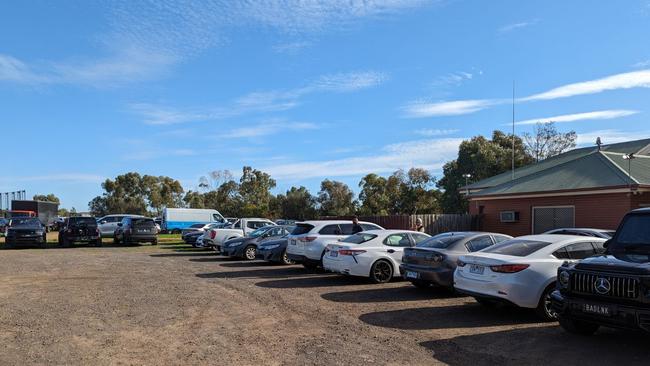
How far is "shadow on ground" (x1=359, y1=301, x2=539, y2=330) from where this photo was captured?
29.3 ft

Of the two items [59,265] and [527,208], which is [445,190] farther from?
[59,265]

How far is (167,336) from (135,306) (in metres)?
2.81

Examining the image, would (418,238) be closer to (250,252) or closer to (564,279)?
(564,279)

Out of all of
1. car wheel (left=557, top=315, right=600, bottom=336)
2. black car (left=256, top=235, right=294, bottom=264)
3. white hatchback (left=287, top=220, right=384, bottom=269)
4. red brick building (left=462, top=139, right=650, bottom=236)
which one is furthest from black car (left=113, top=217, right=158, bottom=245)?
car wheel (left=557, top=315, right=600, bottom=336)

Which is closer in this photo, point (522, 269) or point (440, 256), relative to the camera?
point (522, 269)

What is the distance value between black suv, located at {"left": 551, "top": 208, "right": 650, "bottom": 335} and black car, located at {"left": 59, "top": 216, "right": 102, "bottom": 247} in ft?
91.3

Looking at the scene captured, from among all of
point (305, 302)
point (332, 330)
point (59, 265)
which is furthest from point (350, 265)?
point (59, 265)

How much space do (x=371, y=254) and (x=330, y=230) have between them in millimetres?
3233

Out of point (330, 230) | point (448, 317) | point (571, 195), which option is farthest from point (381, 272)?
point (571, 195)

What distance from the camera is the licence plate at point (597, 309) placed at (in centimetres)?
695

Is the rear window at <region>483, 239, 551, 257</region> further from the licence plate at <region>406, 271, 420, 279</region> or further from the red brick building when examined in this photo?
the red brick building

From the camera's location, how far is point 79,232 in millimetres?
30094

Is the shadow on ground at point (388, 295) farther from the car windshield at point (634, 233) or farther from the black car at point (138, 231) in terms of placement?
the black car at point (138, 231)

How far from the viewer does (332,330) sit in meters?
8.41
